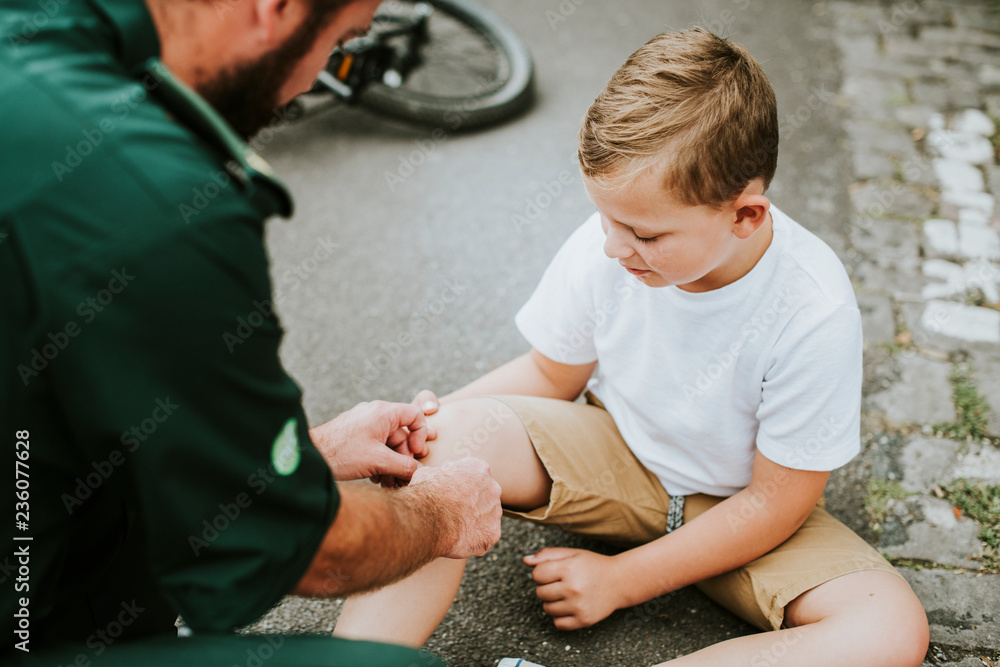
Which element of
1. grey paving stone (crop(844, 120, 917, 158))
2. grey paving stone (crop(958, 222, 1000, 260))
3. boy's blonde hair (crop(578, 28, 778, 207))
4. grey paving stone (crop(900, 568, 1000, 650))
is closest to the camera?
boy's blonde hair (crop(578, 28, 778, 207))

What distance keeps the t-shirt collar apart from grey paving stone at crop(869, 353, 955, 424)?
77.1 inches

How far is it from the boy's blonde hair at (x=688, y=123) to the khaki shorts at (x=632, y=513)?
55 centimetres

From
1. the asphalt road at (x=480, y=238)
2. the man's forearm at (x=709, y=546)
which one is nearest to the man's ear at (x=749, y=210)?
the man's forearm at (x=709, y=546)

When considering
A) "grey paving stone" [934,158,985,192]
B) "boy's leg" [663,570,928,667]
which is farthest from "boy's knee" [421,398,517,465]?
"grey paving stone" [934,158,985,192]

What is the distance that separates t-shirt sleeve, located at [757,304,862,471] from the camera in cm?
137

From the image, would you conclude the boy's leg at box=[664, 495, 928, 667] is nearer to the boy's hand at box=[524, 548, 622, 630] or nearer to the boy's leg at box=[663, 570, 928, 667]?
the boy's leg at box=[663, 570, 928, 667]

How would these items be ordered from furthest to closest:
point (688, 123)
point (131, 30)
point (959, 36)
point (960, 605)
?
point (959, 36)
point (960, 605)
point (688, 123)
point (131, 30)

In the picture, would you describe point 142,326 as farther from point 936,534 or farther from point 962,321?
point 962,321

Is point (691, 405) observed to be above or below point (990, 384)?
above

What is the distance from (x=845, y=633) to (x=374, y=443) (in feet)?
2.83

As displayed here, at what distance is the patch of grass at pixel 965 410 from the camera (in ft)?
7.02

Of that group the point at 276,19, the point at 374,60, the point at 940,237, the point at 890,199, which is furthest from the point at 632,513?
the point at 374,60

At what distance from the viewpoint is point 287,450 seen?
38.8 inches

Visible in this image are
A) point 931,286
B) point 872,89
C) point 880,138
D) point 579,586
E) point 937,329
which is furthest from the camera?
point 872,89
